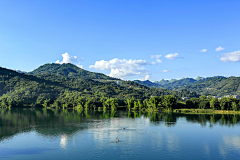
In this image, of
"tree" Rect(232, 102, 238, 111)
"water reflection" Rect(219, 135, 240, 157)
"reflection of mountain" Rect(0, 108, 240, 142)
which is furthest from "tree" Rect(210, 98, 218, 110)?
"water reflection" Rect(219, 135, 240, 157)

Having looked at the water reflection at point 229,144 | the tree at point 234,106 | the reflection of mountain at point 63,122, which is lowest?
the water reflection at point 229,144

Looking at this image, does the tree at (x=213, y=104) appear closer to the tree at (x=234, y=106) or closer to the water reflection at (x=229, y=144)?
the tree at (x=234, y=106)

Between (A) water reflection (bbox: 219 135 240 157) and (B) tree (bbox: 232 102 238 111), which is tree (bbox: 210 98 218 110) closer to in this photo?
(B) tree (bbox: 232 102 238 111)

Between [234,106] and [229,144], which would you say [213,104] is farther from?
[229,144]

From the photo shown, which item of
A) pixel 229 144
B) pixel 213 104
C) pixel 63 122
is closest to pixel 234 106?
pixel 213 104

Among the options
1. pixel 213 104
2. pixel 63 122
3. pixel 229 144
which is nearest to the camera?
pixel 229 144

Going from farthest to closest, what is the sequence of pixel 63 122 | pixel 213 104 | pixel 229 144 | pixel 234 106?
1. pixel 213 104
2. pixel 234 106
3. pixel 63 122
4. pixel 229 144

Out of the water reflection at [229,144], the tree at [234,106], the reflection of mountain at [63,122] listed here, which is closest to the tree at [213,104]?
the tree at [234,106]

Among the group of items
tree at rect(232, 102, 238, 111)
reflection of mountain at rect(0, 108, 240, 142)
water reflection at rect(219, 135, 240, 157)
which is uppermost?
tree at rect(232, 102, 238, 111)

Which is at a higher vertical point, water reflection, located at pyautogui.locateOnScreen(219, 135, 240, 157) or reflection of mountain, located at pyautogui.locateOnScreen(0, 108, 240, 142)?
reflection of mountain, located at pyautogui.locateOnScreen(0, 108, 240, 142)

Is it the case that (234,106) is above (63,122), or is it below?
above

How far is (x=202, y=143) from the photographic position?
191 feet

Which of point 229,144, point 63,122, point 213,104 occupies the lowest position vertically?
point 229,144

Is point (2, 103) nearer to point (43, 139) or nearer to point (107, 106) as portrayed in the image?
point (107, 106)
